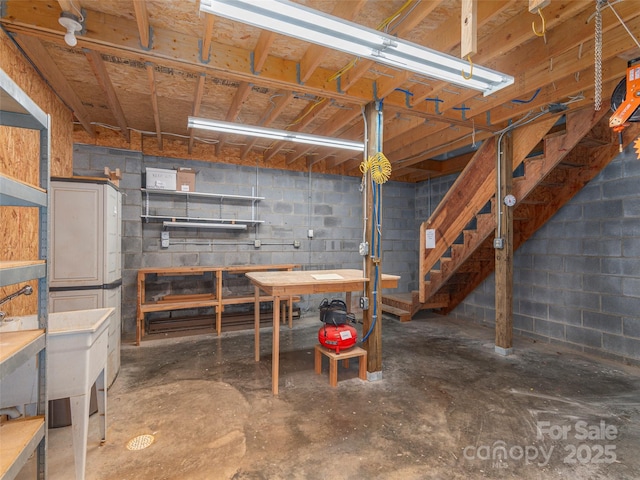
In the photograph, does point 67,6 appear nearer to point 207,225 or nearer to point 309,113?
point 309,113

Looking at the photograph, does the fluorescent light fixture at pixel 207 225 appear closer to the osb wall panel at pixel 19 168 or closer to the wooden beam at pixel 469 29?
the osb wall panel at pixel 19 168

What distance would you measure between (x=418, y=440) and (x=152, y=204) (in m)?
4.44

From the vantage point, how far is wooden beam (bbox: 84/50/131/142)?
254 centimetres

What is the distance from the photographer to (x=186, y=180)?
4.75 meters

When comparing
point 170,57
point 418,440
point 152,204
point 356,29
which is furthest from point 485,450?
point 152,204

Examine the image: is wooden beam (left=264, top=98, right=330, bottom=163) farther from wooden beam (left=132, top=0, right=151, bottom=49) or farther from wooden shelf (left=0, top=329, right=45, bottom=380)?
wooden shelf (left=0, top=329, right=45, bottom=380)

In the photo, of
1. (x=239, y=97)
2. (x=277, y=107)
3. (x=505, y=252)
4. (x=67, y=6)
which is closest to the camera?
(x=67, y=6)

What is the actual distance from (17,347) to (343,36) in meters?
2.15

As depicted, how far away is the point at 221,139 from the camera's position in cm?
441

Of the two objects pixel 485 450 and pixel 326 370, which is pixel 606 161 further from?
pixel 326 370

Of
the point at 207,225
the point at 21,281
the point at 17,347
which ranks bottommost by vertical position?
the point at 17,347

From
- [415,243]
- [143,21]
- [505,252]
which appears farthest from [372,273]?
[415,243]

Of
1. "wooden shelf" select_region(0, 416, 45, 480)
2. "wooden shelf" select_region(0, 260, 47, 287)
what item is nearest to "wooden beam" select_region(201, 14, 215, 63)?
"wooden shelf" select_region(0, 260, 47, 287)

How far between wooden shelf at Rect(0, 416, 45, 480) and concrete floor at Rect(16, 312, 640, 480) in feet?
2.21
